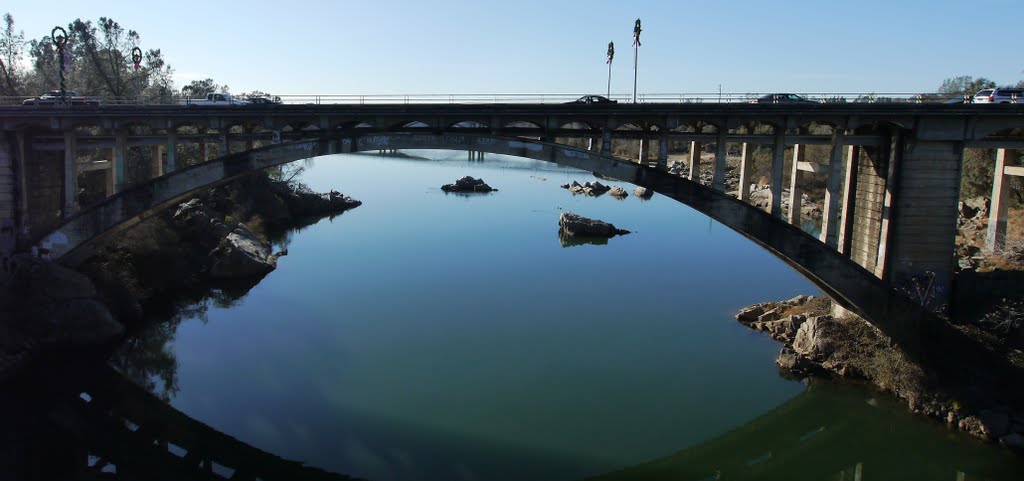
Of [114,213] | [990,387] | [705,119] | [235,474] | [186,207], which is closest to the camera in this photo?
[235,474]

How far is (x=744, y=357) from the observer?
864 inches

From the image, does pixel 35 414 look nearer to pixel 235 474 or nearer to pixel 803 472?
pixel 235 474

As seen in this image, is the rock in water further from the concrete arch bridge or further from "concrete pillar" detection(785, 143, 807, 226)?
"concrete pillar" detection(785, 143, 807, 226)

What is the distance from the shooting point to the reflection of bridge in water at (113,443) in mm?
15758

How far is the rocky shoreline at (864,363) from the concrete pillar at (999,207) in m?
4.00

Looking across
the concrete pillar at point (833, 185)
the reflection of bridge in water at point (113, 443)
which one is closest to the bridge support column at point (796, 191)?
the concrete pillar at point (833, 185)

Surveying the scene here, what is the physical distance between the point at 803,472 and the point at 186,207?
2619cm

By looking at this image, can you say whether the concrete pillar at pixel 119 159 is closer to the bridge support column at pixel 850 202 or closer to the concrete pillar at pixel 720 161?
the concrete pillar at pixel 720 161

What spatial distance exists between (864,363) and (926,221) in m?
3.97

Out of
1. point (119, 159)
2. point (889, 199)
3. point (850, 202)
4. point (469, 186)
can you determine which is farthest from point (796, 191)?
point (469, 186)

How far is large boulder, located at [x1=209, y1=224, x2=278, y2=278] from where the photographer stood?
30.1 m

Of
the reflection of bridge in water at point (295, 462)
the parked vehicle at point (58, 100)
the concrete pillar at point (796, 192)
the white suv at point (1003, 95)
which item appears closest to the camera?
the reflection of bridge in water at point (295, 462)

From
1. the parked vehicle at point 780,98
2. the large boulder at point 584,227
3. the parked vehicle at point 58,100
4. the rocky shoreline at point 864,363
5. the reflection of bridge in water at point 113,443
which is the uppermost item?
the parked vehicle at point 780,98

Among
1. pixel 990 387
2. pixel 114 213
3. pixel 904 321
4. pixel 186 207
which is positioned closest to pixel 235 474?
pixel 114 213
